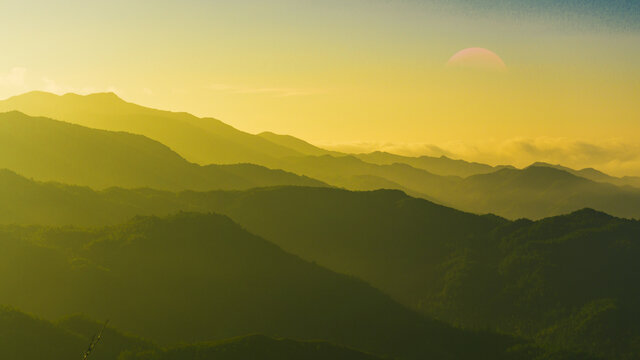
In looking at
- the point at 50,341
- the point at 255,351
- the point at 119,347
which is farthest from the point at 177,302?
the point at 255,351

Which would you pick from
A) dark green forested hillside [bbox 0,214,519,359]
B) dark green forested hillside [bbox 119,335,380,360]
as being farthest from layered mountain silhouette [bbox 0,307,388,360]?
dark green forested hillside [bbox 0,214,519,359]

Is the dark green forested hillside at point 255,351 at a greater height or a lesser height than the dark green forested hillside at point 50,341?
greater

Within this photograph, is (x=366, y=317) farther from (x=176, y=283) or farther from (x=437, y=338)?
(x=176, y=283)

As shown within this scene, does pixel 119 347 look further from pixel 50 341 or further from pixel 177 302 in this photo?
pixel 177 302

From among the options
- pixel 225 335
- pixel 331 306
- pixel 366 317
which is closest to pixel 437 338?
pixel 366 317

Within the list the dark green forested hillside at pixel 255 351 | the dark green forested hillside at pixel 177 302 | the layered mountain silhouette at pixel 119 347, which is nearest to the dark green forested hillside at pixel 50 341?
the layered mountain silhouette at pixel 119 347

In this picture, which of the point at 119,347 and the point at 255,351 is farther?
the point at 119,347

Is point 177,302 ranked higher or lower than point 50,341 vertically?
higher

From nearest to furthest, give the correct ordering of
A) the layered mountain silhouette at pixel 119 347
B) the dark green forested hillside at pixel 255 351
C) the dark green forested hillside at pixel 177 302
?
the dark green forested hillside at pixel 255 351 < the layered mountain silhouette at pixel 119 347 < the dark green forested hillside at pixel 177 302

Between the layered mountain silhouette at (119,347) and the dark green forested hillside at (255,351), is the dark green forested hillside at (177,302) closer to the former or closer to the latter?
the layered mountain silhouette at (119,347)

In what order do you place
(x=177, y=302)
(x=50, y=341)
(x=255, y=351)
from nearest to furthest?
1. (x=255, y=351)
2. (x=50, y=341)
3. (x=177, y=302)

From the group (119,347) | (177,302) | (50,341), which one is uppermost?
(177,302)

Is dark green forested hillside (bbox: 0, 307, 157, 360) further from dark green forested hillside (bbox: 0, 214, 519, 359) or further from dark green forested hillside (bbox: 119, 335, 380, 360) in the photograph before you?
dark green forested hillside (bbox: 0, 214, 519, 359)
